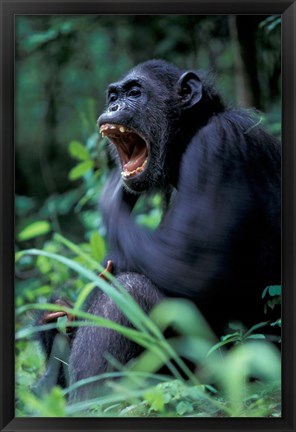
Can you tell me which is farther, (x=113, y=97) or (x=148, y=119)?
(x=113, y=97)

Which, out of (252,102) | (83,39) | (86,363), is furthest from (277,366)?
(83,39)

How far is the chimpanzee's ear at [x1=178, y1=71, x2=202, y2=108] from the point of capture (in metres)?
4.83

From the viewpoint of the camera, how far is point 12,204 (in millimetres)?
3723

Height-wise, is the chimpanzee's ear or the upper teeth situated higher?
the chimpanzee's ear

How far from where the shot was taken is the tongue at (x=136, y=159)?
16.2 feet

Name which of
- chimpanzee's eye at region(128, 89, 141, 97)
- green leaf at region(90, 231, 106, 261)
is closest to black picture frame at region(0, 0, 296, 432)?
chimpanzee's eye at region(128, 89, 141, 97)

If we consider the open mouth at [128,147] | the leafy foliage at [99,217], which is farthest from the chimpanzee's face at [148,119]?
the leafy foliage at [99,217]

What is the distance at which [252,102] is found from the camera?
6.53 m

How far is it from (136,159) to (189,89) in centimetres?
54

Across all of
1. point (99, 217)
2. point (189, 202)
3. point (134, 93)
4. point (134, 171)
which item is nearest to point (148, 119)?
point (134, 93)

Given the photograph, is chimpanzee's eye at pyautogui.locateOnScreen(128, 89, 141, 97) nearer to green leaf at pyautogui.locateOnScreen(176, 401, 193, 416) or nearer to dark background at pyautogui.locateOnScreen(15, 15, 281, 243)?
dark background at pyautogui.locateOnScreen(15, 15, 281, 243)

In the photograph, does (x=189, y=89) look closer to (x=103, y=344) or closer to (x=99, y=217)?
(x=99, y=217)

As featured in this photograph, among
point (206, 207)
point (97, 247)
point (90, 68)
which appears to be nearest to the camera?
point (206, 207)

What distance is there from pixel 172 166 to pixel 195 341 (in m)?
1.17
